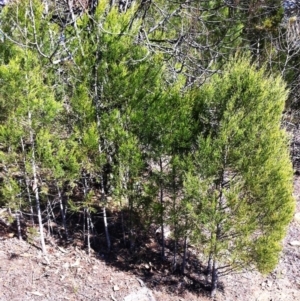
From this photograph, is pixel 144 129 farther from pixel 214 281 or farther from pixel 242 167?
pixel 214 281

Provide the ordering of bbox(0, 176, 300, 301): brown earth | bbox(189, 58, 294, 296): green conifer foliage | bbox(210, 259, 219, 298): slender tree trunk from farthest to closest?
1. bbox(210, 259, 219, 298): slender tree trunk
2. bbox(0, 176, 300, 301): brown earth
3. bbox(189, 58, 294, 296): green conifer foliage

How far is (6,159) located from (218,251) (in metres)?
2.68

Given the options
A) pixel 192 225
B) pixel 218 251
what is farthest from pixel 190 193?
pixel 218 251

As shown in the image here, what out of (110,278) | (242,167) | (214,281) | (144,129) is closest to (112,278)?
(110,278)

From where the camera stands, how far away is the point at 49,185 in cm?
471

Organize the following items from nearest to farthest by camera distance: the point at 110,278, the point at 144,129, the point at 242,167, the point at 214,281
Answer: the point at 242,167
the point at 144,129
the point at 110,278
the point at 214,281

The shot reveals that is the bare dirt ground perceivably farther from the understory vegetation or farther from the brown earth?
the understory vegetation

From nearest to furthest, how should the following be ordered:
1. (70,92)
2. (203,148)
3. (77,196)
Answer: (203,148) → (70,92) → (77,196)

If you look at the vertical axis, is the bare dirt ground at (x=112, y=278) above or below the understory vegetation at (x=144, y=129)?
below

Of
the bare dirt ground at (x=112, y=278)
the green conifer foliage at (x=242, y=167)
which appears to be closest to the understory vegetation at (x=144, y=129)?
the green conifer foliage at (x=242, y=167)

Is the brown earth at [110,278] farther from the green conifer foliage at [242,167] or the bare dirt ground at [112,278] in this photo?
the green conifer foliage at [242,167]

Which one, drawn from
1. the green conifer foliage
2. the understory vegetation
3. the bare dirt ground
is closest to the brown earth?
the bare dirt ground

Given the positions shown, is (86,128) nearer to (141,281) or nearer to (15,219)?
(15,219)

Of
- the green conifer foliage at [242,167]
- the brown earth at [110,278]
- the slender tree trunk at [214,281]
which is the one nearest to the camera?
the green conifer foliage at [242,167]
